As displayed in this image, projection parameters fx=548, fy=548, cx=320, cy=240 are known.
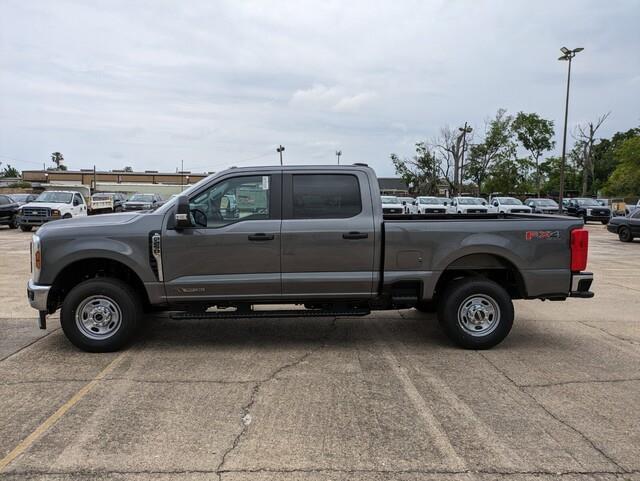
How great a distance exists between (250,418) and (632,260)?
15128 mm

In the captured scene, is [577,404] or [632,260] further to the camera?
[632,260]

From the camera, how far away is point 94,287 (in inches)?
227

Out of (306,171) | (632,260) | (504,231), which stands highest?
(306,171)

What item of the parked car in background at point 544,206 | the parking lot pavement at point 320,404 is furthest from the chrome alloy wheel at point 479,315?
the parked car in background at point 544,206

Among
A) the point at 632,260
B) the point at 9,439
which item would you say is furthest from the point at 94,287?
the point at 632,260

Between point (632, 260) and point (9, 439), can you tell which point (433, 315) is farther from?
point (632, 260)

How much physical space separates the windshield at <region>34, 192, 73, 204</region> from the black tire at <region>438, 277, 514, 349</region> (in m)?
23.3

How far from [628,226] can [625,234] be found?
17.3 inches

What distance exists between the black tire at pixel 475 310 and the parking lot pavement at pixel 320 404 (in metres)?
0.18

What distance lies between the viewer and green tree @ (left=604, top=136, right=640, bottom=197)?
2309 inches

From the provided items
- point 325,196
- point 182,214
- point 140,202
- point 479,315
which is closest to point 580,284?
point 479,315

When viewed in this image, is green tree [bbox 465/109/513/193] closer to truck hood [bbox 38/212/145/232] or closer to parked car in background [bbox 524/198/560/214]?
parked car in background [bbox 524/198/560/214]

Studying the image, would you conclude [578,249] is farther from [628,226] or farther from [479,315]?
[628,226]

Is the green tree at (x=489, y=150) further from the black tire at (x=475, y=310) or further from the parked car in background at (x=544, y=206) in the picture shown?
the black tire at (x=475, y=310)
